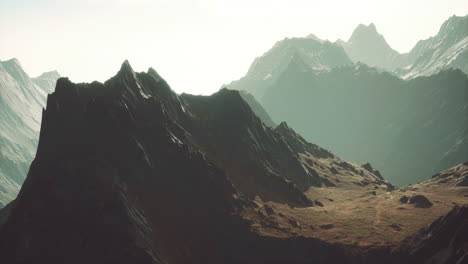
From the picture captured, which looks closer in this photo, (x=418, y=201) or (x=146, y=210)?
(x=146, y=210)

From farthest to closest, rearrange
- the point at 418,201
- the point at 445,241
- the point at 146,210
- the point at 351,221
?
1. the point at 418,201
2. the point at 351,221
3. the point at 146,210
4. the point at 445,241

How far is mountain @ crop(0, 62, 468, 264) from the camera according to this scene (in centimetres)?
11794

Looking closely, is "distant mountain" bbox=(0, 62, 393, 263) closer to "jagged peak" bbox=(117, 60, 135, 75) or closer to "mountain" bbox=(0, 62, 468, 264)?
"mountain" bbox=(0, 62, 468, 264)

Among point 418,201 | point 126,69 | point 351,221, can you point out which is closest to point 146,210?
point 126,69

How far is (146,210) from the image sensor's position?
13700cm

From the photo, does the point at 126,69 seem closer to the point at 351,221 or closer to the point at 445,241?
the point at 351,221

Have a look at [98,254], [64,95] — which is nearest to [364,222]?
[98,254]

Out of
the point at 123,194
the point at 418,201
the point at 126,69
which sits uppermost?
the point at 126,69

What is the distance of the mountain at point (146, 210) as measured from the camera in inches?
4643

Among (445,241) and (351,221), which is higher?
(351,221)

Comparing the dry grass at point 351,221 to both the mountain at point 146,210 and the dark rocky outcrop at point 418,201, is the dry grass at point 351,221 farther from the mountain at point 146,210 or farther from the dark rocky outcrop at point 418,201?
the dark rocky outcrop at point 418,201

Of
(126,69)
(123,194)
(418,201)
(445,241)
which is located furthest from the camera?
(418,201)

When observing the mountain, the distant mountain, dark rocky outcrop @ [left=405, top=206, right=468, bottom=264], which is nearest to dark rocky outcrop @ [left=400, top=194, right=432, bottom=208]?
the mountain

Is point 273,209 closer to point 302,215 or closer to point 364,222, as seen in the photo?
point 302,215
